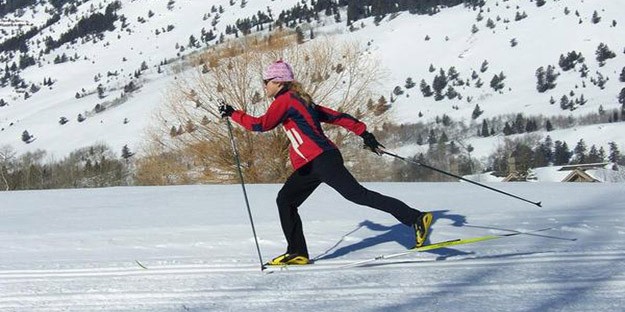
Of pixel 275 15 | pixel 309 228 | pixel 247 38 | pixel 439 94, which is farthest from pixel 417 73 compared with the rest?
pixel 309 228

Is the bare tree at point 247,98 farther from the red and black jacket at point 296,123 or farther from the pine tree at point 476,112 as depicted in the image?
the pine tree at point 476,112

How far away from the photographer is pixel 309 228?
6129 mm

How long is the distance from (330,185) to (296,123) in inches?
19.3

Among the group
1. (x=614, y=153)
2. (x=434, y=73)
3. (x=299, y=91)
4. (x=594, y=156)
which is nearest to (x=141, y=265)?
(x=299, y=91)

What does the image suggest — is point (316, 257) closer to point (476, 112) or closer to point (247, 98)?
point (247, 98)

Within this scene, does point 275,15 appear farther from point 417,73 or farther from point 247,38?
point 247,38

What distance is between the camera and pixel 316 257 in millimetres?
4871

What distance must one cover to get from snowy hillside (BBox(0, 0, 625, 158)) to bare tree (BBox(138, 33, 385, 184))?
2053 inches

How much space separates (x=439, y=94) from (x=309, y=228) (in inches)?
3699

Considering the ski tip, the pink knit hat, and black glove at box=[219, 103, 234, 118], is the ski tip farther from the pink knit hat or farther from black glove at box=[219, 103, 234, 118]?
the pink knit hat

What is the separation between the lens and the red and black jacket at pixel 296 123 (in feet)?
14.3

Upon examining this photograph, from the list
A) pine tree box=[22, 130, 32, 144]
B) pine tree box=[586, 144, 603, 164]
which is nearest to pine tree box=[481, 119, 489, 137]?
pine tree box=[586, 144, 603, 164]

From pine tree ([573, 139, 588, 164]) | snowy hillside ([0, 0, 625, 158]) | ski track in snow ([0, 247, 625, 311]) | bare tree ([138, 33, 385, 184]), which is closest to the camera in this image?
ski track in snow ([0, 247, 625, 311])

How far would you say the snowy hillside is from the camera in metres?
89.6
